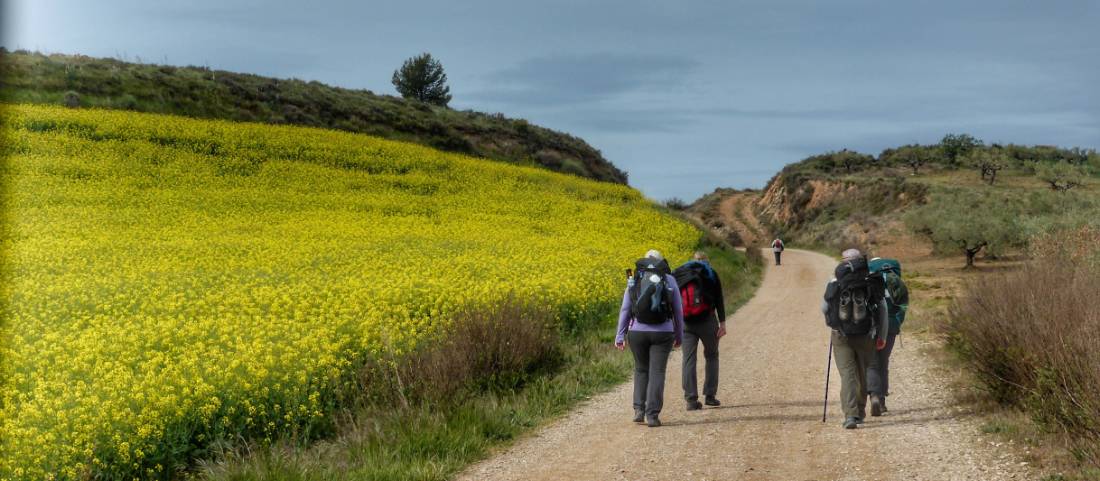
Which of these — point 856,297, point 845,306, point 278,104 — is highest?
point 278,104

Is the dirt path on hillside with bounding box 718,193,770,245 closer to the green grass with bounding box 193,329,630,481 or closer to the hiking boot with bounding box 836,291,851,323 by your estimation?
the green grass with bounding box 193,329,630,481

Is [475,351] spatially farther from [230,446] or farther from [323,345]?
[230,446]

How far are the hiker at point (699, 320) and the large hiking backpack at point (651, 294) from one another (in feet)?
3.17

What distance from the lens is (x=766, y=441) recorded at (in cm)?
876

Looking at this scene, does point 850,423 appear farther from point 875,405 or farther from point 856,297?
point 856,297

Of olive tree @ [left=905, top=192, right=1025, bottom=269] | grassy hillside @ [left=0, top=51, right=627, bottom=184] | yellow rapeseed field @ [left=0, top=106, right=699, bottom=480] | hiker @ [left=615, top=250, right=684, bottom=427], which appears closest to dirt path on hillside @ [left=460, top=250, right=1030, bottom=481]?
hiker @ [left=615, top=250, right=684, bottom=427]

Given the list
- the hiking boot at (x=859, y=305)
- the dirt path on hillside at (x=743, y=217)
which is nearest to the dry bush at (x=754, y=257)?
the hiking boot at (x=859, y=305)

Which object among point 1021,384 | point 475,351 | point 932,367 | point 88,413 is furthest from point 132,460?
point 932,367

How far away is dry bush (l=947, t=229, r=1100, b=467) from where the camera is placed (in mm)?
7199

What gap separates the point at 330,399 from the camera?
10.6 meters

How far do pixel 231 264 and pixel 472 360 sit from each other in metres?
11.5

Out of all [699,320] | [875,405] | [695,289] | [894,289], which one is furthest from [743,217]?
[875,405]

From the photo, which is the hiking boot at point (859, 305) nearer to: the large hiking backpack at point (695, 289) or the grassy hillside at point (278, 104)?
the large hiking backpack at point (695, 289)

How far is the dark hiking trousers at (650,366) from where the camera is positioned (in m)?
9.52
